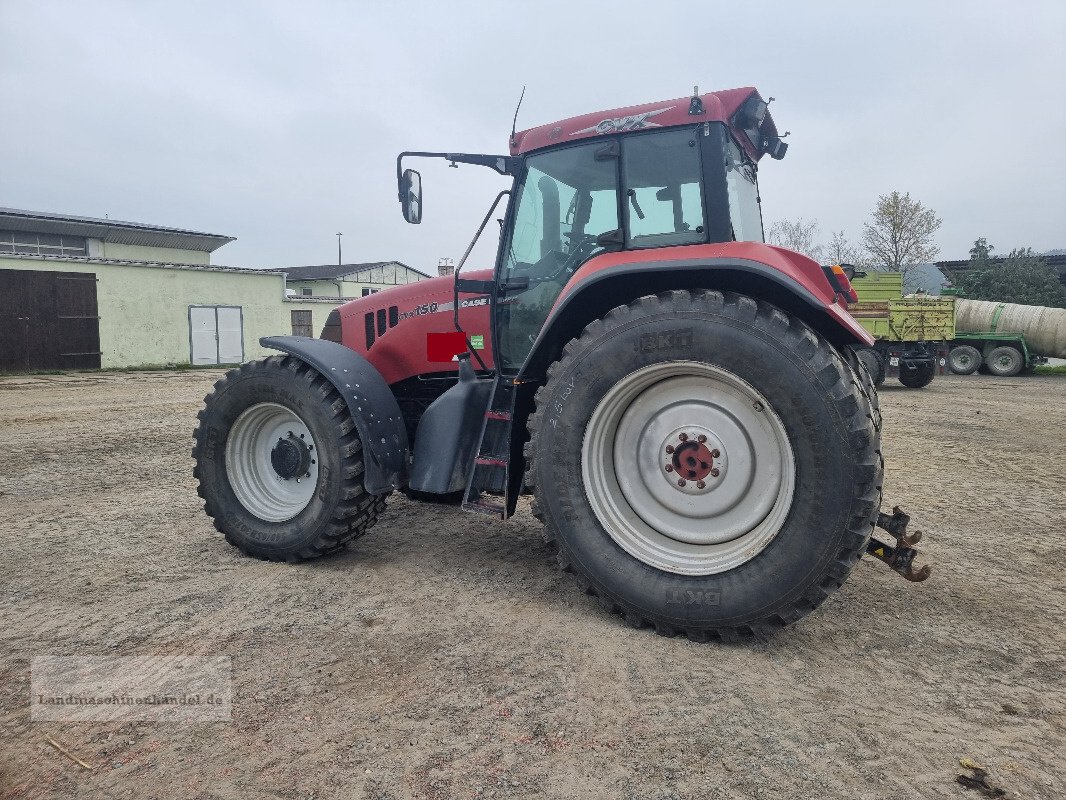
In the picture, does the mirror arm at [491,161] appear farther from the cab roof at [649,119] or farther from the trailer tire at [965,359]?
the trailer tire at [965,359]

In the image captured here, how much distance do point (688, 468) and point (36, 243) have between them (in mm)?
30222

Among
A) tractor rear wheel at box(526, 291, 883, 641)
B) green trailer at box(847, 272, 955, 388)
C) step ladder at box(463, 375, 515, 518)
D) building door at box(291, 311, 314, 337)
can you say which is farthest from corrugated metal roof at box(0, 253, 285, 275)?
tractor rear wheel at box(526, 291, 883, 641)

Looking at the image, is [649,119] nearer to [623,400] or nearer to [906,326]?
[623,400]

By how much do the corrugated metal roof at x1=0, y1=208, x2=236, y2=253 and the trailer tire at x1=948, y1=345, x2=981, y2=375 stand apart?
94.9 ft

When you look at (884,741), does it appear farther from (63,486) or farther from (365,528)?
(63,486)

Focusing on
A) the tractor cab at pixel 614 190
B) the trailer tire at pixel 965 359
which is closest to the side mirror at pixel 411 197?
the tractor cab at pixel 614 190

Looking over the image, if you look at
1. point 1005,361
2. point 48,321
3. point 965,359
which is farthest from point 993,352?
point 48,321

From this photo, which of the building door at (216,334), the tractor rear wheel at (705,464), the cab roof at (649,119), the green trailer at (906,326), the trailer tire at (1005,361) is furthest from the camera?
the building door at (216,334)

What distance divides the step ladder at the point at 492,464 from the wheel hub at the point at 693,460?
826 mm

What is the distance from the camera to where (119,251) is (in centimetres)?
2784

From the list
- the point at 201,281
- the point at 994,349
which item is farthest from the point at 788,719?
the point at 201,281

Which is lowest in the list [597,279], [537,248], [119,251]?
[597,279]

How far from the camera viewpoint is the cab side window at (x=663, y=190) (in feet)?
10.6

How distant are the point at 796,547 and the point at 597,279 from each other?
4.49ft
